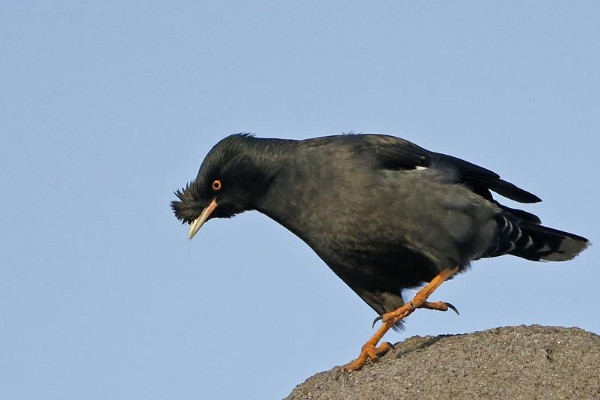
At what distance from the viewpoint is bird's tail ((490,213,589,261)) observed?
36.3 ft

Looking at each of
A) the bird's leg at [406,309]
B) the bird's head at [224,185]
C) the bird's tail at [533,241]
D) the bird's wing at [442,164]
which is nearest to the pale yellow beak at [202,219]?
the bird's head at [224,185]

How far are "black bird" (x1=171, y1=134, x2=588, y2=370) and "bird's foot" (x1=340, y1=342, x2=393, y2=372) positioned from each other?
0.5 inches

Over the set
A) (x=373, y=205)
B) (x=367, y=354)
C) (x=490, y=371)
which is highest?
(x=373, y=205)

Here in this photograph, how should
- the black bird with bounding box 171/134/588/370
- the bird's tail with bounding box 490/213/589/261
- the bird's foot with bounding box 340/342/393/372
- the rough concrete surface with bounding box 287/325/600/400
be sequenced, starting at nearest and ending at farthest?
the rough concrete surface with bounding box 287/325/600/400
the bird's foot with bounding box 340/342/393/372
the black bird with bounding box 171/134/588/370
the bird's tail with bounding box 490/213/589/261

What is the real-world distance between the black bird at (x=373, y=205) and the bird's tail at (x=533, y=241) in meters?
0.02

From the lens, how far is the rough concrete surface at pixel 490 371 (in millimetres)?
8391

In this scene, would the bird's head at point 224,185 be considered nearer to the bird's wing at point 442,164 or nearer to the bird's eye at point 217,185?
the bird's eye at point 217,185

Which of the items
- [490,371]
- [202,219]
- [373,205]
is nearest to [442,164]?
[373,205]

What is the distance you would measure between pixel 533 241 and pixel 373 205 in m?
2.21

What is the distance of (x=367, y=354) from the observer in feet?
33.0

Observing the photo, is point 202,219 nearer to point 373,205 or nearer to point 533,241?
point 373,205

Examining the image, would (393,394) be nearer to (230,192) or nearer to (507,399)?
(507,399)

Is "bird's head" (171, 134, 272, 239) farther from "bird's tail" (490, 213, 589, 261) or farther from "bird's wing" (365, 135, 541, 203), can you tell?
"bird's tail" (490, 213, 589, 261)

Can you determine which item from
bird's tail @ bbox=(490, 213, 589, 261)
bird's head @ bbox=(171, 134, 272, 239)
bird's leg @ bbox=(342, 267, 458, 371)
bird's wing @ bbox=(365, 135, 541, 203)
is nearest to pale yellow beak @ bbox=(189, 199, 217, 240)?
bird's head @ bbox=(171, 134, 272, 239)
